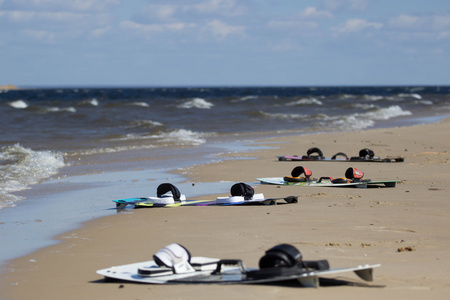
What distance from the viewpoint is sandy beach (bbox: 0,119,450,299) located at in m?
5.60

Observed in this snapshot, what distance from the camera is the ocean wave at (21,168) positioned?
12664 mm

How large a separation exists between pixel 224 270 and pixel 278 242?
1.42 metres

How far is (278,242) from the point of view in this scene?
736cm

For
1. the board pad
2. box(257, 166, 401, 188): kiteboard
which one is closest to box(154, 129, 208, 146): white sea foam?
box(257, 166, 401, 188): kiteboard

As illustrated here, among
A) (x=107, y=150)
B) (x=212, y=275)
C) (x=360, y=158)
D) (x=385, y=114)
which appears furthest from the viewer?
(x=385, y=114)

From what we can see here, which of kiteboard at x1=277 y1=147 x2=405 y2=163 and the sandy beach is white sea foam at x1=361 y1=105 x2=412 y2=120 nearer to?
kiteboard at x1=277 y1=147 x2=405 y2=163

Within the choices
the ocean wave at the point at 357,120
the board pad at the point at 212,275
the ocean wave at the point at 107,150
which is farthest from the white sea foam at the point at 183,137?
the board pad at the point at 212,275

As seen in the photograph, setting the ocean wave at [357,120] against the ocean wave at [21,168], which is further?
the ocean wave at [357,120]

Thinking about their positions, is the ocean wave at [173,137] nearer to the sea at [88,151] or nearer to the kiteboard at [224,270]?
the sea at [88,151]

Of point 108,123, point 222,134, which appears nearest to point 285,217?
point 222,134

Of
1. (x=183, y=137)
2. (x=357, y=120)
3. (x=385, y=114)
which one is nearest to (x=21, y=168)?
(x=183, y=137)

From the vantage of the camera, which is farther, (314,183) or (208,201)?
(314,183)

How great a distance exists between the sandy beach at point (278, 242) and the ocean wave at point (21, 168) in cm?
348

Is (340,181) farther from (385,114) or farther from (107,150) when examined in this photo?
(385,114)
